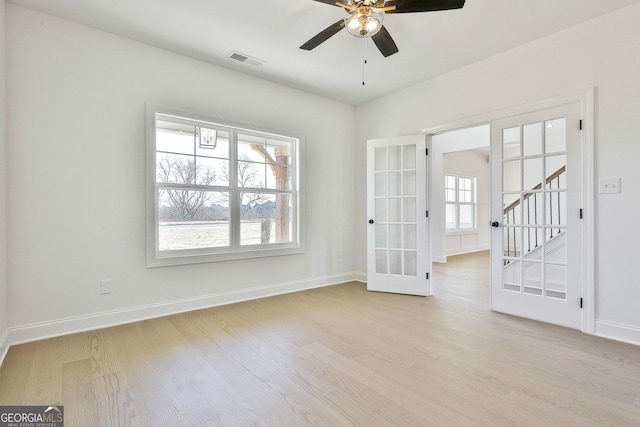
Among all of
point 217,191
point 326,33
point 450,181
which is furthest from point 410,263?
point 450,181

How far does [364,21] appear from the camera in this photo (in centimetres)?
224

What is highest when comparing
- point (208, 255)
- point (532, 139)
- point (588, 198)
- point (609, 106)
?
point (609, 106)

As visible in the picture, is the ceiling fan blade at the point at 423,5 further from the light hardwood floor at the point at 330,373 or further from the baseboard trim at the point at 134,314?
the baseboard trim at the point at 134,314

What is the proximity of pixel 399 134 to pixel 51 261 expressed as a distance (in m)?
4.23

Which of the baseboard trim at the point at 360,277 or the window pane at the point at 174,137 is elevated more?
the window pane at the point at 174,137

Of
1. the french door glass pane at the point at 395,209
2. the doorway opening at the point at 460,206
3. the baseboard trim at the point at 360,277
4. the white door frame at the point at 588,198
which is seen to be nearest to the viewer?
the white door frame at the point at 588,198

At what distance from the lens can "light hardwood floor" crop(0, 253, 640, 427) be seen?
165 cm

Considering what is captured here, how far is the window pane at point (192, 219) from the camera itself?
3326mm

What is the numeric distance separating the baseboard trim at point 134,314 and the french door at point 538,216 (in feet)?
8.47

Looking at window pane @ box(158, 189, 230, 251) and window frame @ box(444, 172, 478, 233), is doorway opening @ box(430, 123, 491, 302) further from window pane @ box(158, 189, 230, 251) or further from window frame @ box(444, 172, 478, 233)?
window pane @ box(158, 189, 230, 251)

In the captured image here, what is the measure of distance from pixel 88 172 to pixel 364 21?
9.13 ft

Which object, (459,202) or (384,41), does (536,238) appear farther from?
(459,202)

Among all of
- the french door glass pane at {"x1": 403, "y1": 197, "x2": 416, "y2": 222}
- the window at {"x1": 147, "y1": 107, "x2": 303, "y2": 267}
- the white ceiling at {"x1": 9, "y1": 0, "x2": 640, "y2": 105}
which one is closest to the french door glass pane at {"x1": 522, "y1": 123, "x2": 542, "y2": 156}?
the white ceiling at {"x1": 9, "y1": 0, "x2": 640, "y2": 105}

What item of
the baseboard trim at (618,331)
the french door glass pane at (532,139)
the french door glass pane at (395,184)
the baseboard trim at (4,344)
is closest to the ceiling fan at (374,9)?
the french door glass pane at (532,139)
